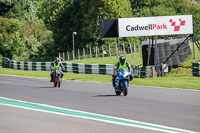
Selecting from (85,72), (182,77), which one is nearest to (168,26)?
(182,77)

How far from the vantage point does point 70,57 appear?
7175 centimetres

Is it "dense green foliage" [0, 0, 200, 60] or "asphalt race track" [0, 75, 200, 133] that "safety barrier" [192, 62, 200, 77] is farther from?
"dense green foliage" [0, 0, 200, 60]

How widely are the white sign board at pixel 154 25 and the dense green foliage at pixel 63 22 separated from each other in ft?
127

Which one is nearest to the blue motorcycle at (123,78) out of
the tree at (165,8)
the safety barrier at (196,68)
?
the safety barrier at (196,68)

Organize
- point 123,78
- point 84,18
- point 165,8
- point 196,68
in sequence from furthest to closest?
point 165,8, point 84,18, point 196,68, point 123,78

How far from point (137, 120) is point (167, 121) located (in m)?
0.76

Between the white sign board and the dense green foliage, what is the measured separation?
127 feet

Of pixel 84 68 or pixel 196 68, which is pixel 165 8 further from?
pixel 196 68

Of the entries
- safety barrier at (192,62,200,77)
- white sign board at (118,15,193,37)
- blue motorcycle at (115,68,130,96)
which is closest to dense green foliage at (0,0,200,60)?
white sign board at (118,15,193,37)

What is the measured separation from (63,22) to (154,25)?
52.9 metres

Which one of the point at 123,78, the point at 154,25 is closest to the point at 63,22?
the point at 154,25

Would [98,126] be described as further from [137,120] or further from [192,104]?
[192,104]

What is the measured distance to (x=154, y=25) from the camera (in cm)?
3250

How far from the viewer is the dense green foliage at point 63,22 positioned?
240 feet
